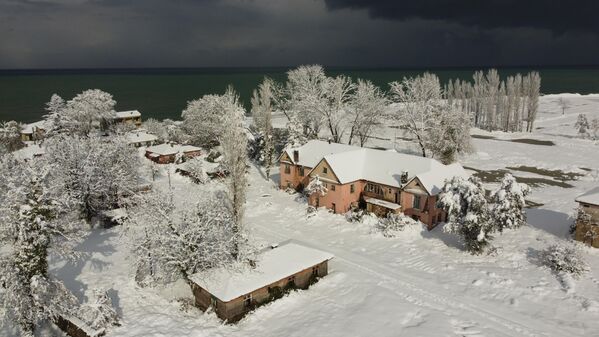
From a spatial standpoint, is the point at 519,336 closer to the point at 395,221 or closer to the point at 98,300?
the point at 395,221

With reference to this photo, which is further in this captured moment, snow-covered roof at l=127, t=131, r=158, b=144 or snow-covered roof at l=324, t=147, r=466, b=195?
snow-covered roof at l=127, t=131, r=158, b=144

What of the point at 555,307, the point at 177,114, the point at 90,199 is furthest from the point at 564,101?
the point at 90,199

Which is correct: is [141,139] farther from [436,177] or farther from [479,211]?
[479,211]

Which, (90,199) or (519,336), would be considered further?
(90,199)

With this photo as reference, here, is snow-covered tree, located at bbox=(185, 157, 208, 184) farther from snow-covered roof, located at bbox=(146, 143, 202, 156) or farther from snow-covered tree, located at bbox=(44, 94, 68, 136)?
snow-covered tree, located at bbox=(44, 94, 68, 136)

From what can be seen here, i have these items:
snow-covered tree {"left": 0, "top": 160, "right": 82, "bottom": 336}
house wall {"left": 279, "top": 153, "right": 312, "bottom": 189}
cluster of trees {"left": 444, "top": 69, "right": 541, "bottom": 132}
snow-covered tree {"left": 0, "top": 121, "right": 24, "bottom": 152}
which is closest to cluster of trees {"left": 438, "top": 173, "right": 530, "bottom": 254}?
house wall {"left": 279, "top": 153, "right": 312, "bottom": 189}
